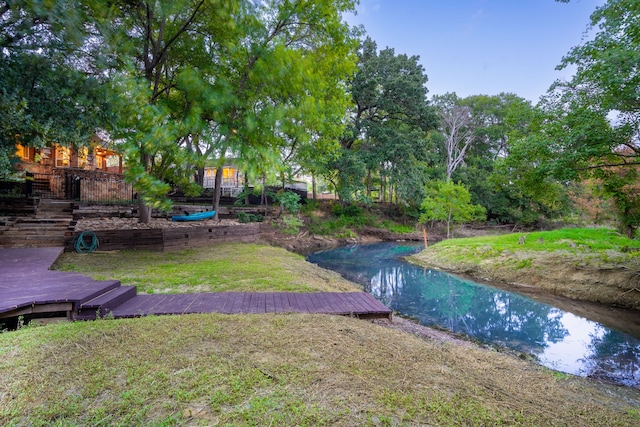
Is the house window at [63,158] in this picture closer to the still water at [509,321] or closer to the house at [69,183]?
the house at [69,183]

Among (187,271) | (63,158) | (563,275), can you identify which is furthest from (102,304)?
(63,158)

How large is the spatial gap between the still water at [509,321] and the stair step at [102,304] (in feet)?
18.8

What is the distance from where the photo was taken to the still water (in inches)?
206

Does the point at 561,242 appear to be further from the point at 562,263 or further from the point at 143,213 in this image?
the point at 143,213

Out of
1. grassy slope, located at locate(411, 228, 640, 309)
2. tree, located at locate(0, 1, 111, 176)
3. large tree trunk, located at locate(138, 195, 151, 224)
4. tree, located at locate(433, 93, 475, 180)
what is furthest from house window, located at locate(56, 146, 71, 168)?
tree, located at locate(433, 93, 475, 180)

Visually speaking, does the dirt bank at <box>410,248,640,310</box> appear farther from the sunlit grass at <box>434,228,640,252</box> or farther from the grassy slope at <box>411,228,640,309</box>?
the sunlit grass at <box>434,228,640,252</box>

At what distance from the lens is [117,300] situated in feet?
12.9

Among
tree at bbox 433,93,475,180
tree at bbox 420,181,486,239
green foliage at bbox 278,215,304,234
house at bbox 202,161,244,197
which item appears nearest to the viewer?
green foliage at bbox 278,215,304,234

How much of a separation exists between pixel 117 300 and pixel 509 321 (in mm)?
7939

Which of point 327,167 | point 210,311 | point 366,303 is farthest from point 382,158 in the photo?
point 210,311

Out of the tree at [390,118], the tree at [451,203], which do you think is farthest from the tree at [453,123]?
the tree at [451,203]


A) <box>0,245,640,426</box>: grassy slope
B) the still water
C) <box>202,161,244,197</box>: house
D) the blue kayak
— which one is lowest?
the still water

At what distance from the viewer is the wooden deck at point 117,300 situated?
138 inches

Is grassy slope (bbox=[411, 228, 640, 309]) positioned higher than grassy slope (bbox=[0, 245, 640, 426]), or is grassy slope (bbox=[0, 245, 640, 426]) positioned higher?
grassy slope (bbox=[0, 245, 640, 426])
